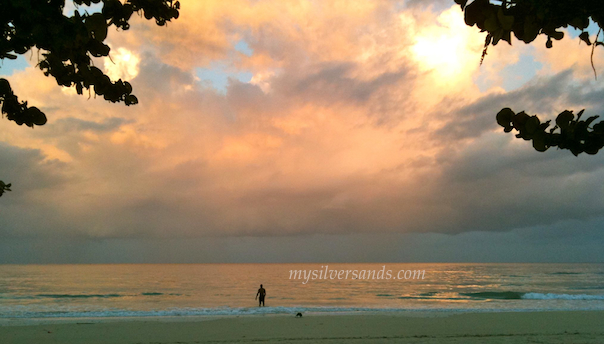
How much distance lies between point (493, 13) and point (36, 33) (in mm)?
3515

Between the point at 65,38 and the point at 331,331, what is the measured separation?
584 inches

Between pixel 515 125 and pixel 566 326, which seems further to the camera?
pixel 566 326

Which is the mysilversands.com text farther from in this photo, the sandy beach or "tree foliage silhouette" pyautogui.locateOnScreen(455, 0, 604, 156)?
"tree foliage silhouette" pyautogui.locateOnScreen(455, 0, 604, 156)

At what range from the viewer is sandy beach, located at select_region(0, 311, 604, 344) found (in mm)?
14047

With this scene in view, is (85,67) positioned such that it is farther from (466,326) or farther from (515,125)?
(466,326)

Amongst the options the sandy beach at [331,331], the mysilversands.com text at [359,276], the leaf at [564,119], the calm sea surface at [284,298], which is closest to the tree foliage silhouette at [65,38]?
the leaf at [564,119]

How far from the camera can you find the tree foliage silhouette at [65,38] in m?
3.08

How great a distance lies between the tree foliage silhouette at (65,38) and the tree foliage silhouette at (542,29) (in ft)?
9.91

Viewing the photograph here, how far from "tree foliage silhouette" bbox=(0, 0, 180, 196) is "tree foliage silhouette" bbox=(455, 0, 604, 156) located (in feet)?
9.91

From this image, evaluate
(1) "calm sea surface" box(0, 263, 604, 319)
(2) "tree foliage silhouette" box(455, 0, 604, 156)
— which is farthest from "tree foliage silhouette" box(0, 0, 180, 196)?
(1) "calm sea surface" box(0, 263, 604, 319)

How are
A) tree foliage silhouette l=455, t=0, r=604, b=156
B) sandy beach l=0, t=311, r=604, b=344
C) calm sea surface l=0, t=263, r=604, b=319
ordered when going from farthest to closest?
calm sea surface l=0, t=263, r=604, b=319
sandy beach l=0, t=311, r=604, b=344
tree foliage silhouette l=455, t=0, r=604, b=156

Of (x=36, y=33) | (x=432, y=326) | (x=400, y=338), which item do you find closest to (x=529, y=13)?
(x=36, y=33)

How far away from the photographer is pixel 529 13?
2.91 m

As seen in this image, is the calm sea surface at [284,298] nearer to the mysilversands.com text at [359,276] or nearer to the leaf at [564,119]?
the mysilversands.com text at [359,276]
